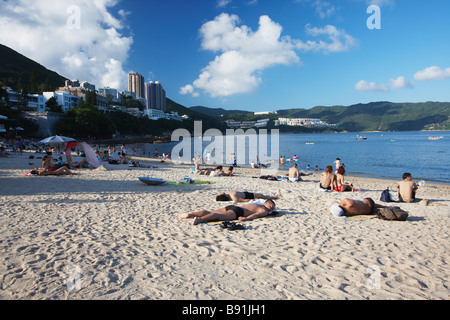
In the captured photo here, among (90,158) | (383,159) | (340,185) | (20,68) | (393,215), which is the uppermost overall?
(20,68)

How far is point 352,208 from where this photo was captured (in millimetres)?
6125

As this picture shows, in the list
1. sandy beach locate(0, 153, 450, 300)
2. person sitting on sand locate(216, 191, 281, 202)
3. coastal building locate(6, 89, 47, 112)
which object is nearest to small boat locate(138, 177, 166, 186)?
sandy beach locate(0, 153, 450, 300)

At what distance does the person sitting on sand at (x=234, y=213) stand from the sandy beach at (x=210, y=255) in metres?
0.20

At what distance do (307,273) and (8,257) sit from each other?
3721 mm

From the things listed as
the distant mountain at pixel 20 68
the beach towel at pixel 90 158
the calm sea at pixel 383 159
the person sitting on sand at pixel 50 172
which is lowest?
the calm sea at pixel 383 159

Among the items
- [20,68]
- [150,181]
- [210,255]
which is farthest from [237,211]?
[20,68]

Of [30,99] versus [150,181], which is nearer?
[150,181]

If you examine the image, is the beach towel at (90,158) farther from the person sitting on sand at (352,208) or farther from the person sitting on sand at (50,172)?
the person sitting on sand at (352,208)

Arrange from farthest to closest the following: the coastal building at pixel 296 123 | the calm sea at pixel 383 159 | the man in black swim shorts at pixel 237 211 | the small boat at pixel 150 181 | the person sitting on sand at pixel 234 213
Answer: the coastal building at pixel 296 123 < the calm sea at pixel 383 159 < the small boat at pixel 150 181 < the man in black swim shorts at pixel 237 211 < the person sitting on sand at pixel 234 213

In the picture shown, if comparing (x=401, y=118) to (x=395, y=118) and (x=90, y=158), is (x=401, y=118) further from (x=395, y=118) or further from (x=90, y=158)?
(x=90, y=158)

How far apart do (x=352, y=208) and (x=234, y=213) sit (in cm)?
265

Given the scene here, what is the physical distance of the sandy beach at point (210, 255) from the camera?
9.53ft

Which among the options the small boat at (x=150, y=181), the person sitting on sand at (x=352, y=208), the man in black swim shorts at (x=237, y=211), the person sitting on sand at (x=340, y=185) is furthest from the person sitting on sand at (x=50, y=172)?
the person sitting on sand at (x=340, y=185)
